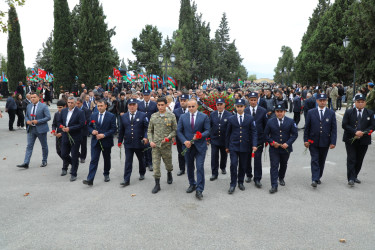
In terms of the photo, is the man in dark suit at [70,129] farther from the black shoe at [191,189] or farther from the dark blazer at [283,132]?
the dark blazer at [283,132]

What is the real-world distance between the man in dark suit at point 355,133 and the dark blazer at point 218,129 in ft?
8.82

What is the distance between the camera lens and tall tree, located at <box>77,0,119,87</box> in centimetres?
3083

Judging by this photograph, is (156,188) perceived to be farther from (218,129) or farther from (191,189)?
(218,129)

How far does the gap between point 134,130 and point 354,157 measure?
4.92m

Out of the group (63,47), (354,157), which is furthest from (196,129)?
(63,47)

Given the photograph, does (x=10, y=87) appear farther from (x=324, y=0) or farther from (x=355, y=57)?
(x=324, y=0)

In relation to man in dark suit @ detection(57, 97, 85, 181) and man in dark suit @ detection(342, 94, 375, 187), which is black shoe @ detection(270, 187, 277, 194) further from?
man in dark suit @ detection(57, 97, 85, 181)

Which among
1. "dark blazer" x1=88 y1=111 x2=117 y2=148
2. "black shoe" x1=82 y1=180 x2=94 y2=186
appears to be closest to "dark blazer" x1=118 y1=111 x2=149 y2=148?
"dark blazer" x1=88 y1=111 x2=117 y2=148

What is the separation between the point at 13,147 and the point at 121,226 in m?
8.39

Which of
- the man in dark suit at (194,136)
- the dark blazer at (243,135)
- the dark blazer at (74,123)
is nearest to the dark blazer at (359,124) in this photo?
the dark blazer at (243,135)

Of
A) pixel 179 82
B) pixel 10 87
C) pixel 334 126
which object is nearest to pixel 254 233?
pixel 334 126

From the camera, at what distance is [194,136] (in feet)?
20.8

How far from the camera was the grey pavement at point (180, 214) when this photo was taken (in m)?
4.49

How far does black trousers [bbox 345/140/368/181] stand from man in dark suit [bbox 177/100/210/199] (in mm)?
3307
